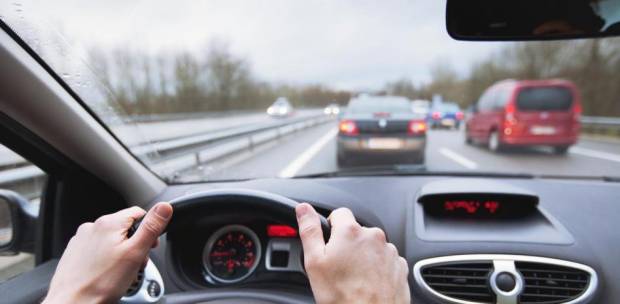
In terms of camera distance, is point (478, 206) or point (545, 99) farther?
point (545, 99)

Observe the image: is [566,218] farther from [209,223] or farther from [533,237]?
[209,223]

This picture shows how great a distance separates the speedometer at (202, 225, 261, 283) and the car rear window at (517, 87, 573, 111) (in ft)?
26.1

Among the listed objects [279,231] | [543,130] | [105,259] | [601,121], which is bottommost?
[601,121]

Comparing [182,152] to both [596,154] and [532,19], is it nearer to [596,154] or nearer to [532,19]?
[532,19]

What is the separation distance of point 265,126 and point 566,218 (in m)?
4.92

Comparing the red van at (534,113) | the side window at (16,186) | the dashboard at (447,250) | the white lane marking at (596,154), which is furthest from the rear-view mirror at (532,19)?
the red van at (534,113)

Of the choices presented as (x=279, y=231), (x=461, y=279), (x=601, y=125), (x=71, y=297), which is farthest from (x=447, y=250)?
(x=601, y=125)

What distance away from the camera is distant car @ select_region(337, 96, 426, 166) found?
622 centimetres

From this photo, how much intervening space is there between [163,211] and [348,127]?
5353mm

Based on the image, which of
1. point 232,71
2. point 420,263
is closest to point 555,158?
point 420,263

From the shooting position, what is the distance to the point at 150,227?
1.21 metres

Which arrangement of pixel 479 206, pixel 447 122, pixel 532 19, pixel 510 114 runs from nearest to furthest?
pixel 532 19 → pixel 479 206 → pixel 510 114 → pixel 447 122

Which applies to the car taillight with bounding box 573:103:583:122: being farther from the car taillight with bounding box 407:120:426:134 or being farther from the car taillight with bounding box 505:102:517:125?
the car taillight with bounding box 407:120:426:134

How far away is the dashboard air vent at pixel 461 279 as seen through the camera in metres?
2.15
